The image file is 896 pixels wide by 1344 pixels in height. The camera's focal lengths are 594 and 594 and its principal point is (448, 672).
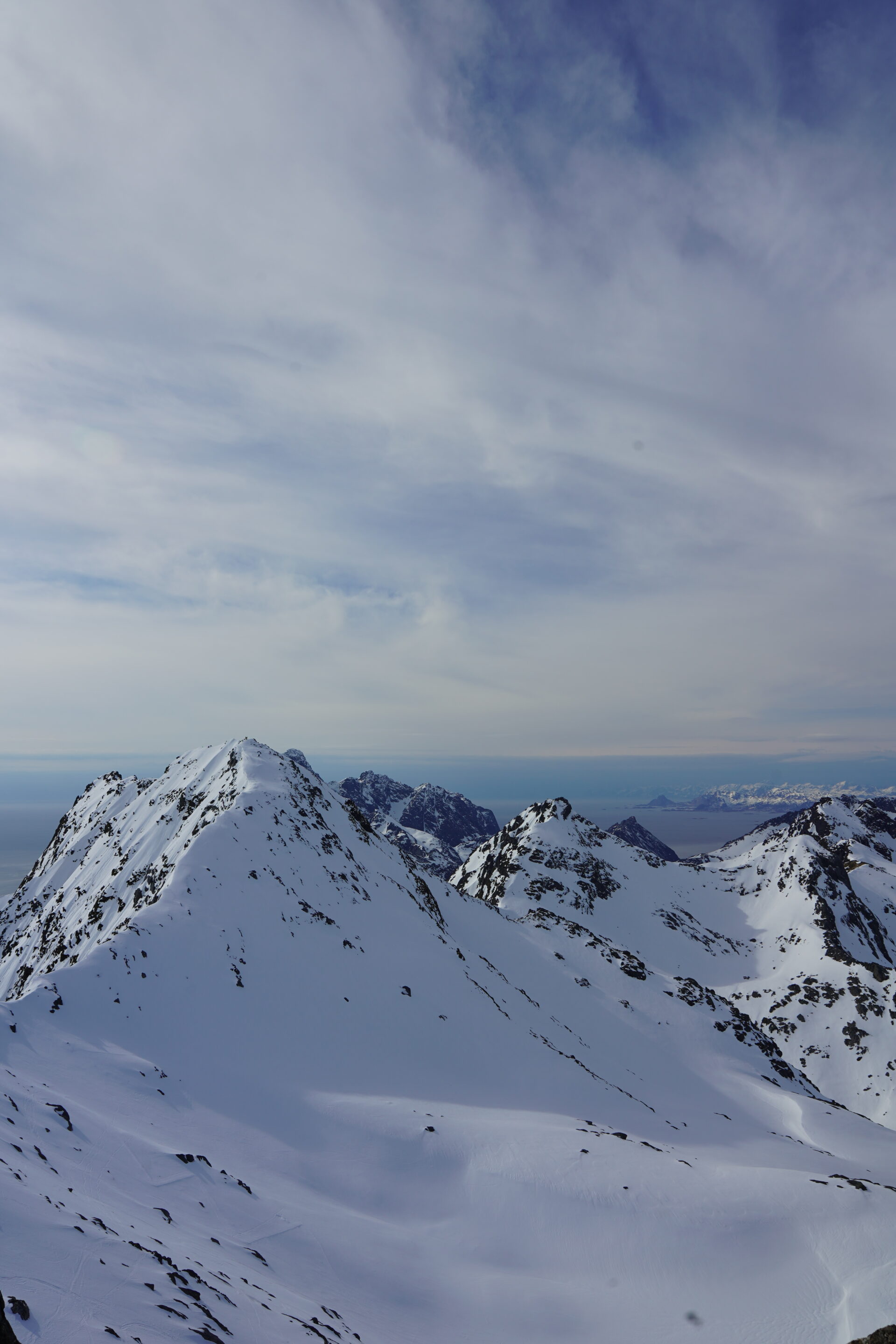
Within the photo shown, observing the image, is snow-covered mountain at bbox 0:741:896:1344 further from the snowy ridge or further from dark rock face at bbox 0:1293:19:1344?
the snowy ridge

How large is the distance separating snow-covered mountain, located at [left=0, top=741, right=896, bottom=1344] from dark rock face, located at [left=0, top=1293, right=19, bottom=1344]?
1730mm

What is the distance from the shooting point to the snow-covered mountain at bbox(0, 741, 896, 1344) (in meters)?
15.4

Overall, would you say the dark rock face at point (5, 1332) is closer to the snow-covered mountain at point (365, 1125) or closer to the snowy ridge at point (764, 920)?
the snow-covered mountain at point (365, 1125)

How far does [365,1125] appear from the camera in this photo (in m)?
27.2

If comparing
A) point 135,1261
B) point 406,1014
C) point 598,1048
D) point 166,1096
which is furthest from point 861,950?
point 135,1261

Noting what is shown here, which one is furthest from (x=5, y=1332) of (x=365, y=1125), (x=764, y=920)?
(x=764, y=920)

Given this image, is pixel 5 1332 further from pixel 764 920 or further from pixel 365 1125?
pixel 764 920

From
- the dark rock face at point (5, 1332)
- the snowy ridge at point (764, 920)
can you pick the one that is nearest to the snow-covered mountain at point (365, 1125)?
the dark rock face at point (5, 1332)

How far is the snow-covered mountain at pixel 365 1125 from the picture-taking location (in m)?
15.4

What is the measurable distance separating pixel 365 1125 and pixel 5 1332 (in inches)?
944

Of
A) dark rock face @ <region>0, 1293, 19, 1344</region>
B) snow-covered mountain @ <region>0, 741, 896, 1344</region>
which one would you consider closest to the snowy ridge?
snow-covered mountain @ <region>0, 741, 896, 1344</region>

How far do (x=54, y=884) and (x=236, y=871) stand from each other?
50564 millimetres

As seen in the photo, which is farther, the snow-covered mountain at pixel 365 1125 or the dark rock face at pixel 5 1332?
the snow-covered mountain at pixel 365 1125

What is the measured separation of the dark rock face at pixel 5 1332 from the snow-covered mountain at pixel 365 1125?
68.1 inches
